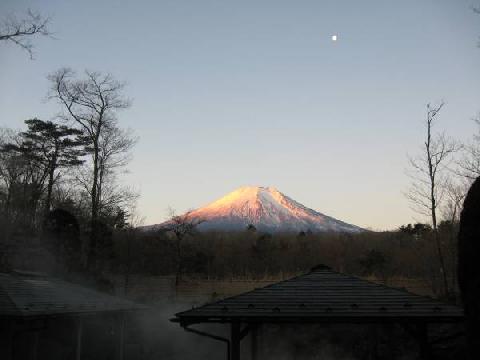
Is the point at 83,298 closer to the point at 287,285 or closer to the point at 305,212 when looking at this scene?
the point at 287,285

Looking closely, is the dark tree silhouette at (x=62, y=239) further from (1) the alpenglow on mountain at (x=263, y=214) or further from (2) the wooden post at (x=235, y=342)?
(1) the alpenglow on mountain at (x=263, y=214)

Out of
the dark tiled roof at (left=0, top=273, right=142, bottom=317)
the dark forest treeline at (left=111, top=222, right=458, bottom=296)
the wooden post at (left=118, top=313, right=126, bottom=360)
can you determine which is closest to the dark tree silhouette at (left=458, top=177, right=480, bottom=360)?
the dark tiled roof at (left=0, top=273, right=142, bottom=317)

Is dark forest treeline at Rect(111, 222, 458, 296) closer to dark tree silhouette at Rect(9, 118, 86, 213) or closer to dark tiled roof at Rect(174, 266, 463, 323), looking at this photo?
dark tree silhouette at Rect(9, 118, 86, 213)

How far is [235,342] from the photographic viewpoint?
973 cm

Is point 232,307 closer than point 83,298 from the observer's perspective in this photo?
Yes

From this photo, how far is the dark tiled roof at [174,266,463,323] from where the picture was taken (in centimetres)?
959

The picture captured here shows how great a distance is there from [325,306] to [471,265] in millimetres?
4041

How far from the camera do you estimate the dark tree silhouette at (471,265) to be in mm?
6125

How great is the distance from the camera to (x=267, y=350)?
21.0 metres

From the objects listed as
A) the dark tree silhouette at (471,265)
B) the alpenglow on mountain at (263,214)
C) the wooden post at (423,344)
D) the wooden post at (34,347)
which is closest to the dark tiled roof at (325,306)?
the wooden post at (423,344)

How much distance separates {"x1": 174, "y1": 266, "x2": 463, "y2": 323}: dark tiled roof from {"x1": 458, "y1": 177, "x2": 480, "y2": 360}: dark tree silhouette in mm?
3293

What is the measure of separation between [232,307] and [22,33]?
32.0ft

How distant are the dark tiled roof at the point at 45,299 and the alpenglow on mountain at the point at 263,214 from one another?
5158cm

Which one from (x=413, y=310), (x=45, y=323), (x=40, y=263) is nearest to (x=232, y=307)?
(x=413, y=310)
